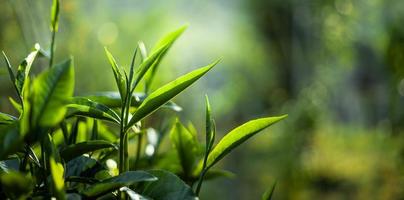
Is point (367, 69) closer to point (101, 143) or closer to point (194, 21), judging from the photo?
point (194, 21)

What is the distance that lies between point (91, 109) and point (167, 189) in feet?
0.30

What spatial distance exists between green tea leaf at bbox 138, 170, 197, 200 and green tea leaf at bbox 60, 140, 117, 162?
5cm

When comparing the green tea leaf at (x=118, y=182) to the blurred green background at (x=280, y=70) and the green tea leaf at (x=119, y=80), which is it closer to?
the green tea leaf at (x=119, y=80)

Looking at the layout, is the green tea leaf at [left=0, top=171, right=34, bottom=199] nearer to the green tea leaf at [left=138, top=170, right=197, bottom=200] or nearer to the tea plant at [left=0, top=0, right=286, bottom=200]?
the tea plant at [left=0, top=0, right=286, bottom=200]

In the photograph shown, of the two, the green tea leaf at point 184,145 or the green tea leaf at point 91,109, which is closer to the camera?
the green tea leaf at point 91,109

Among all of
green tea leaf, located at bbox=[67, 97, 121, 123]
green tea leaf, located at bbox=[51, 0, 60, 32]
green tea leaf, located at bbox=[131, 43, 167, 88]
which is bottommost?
green tea leaf, located at bbox=[67, 97, 121, 123]

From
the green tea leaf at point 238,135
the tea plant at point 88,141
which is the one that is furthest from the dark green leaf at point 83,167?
the green tea leaf at point 238,135

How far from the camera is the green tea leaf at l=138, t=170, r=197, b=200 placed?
1.39 feet

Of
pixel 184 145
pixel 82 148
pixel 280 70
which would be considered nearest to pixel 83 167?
pixel 82 148

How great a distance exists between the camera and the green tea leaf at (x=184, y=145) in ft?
1.86

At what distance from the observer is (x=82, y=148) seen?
1.55ft

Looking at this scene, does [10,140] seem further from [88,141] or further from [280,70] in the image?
[280,70]

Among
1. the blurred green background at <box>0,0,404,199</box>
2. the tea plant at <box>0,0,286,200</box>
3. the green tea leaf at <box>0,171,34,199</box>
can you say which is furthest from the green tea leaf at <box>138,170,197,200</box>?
the blurred green background at <box>0,0,404,199</box>

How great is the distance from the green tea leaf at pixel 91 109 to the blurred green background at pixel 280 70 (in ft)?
0.46
